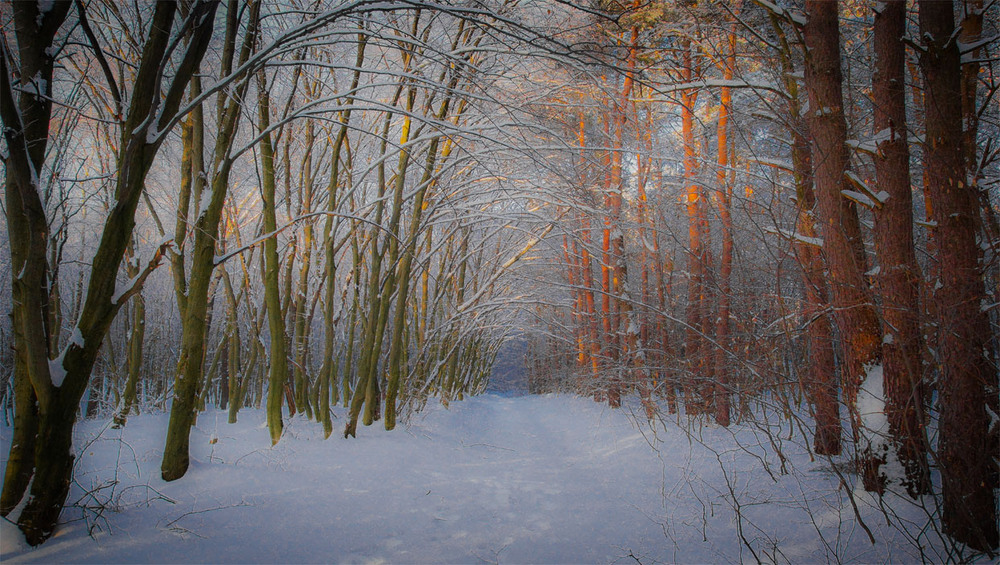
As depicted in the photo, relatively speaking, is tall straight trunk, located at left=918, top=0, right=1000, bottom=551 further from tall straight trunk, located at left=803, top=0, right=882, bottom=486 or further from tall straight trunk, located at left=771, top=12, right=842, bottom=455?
tall straight trunk, located at left=771, top=12, right=842, bottom=455

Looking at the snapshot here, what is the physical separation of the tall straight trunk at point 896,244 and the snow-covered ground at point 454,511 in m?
0.60

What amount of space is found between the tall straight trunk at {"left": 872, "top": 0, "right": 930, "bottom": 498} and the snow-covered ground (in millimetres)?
603

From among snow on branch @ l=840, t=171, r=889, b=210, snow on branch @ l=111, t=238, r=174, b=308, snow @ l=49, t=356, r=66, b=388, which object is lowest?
snow @ l=49, t=356, r=66, b=388

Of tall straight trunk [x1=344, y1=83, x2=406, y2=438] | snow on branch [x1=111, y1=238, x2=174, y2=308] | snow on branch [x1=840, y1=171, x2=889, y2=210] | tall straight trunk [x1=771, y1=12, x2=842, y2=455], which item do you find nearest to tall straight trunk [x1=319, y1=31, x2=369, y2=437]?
tall straight trunk [x1=344, y1=83, x2=406, y2=438]

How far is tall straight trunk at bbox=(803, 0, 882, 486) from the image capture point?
13.3ft

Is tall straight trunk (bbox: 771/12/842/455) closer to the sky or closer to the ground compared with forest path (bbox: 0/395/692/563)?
closer to the sky

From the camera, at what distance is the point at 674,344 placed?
10.2 metres

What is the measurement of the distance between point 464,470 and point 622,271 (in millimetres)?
6919

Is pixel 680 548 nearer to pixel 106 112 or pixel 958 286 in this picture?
pixel 958 286

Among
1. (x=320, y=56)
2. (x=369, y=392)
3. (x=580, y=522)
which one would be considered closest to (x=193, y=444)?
(x=369, y=392)

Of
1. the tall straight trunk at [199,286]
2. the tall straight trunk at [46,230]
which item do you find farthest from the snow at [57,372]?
the tall straight trunk at [199,286]

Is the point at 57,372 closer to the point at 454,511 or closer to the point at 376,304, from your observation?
the point at 454,511

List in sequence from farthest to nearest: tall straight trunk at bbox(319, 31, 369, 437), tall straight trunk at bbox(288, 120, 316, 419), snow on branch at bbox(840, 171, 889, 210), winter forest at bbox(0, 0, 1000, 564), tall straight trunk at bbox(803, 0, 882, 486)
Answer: tall straight trunk at bbox(288, 120, 316, 419) < tall straight trunk at bbox(319, 31, 369, 437) < tall straight trunk at bbox(803, 0, 882, 486) < snow on branch at bbox(840, 171, 889, 210) < winter forest at bbox(0, 0, 1000, 564)

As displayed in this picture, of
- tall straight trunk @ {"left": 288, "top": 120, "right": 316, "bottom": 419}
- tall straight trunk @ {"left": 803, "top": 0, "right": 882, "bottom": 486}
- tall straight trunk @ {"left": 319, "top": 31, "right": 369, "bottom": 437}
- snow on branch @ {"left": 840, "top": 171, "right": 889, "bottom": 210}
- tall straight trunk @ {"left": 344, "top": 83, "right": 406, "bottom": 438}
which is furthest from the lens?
tall straight trunk @ {"left": 288, "top": 120, "right": 316, "bottom": 419}
